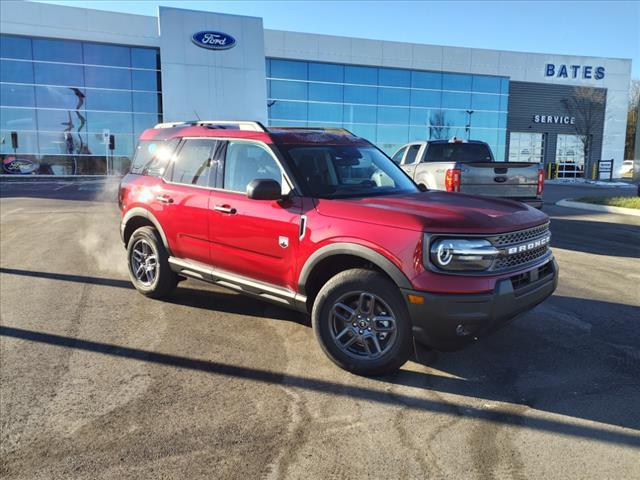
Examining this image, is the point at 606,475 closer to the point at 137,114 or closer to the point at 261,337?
the point at 261,337

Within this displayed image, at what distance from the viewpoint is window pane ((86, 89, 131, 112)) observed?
31703 mm

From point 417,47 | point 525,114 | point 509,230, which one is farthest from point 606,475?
point 525,114

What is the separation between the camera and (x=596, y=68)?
1710 inches

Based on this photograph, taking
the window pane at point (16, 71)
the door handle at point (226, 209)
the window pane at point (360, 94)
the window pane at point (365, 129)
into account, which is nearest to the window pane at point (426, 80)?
the window pane at point (360, 94)

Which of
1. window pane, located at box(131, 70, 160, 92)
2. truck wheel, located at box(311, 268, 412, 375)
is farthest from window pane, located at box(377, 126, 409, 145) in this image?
truck wheel, located at box(311, 268, 412, 375)

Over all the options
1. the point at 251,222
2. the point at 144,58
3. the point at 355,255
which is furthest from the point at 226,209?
the point at 144,58

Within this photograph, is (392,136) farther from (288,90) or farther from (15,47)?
(15,47)

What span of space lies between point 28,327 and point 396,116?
34710mm

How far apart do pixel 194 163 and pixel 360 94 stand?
32969 millimetres

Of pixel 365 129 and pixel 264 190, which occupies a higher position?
pixel 365 129

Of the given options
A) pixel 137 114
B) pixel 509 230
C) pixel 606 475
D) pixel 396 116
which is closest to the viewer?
pixel 606 475

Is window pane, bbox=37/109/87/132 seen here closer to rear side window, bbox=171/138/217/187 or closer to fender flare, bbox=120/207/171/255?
fender flare, bbox=120/207/171/255

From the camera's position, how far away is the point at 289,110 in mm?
34969

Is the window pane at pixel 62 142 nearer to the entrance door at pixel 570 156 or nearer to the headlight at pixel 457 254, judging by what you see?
the headlight at pixel 457 254
